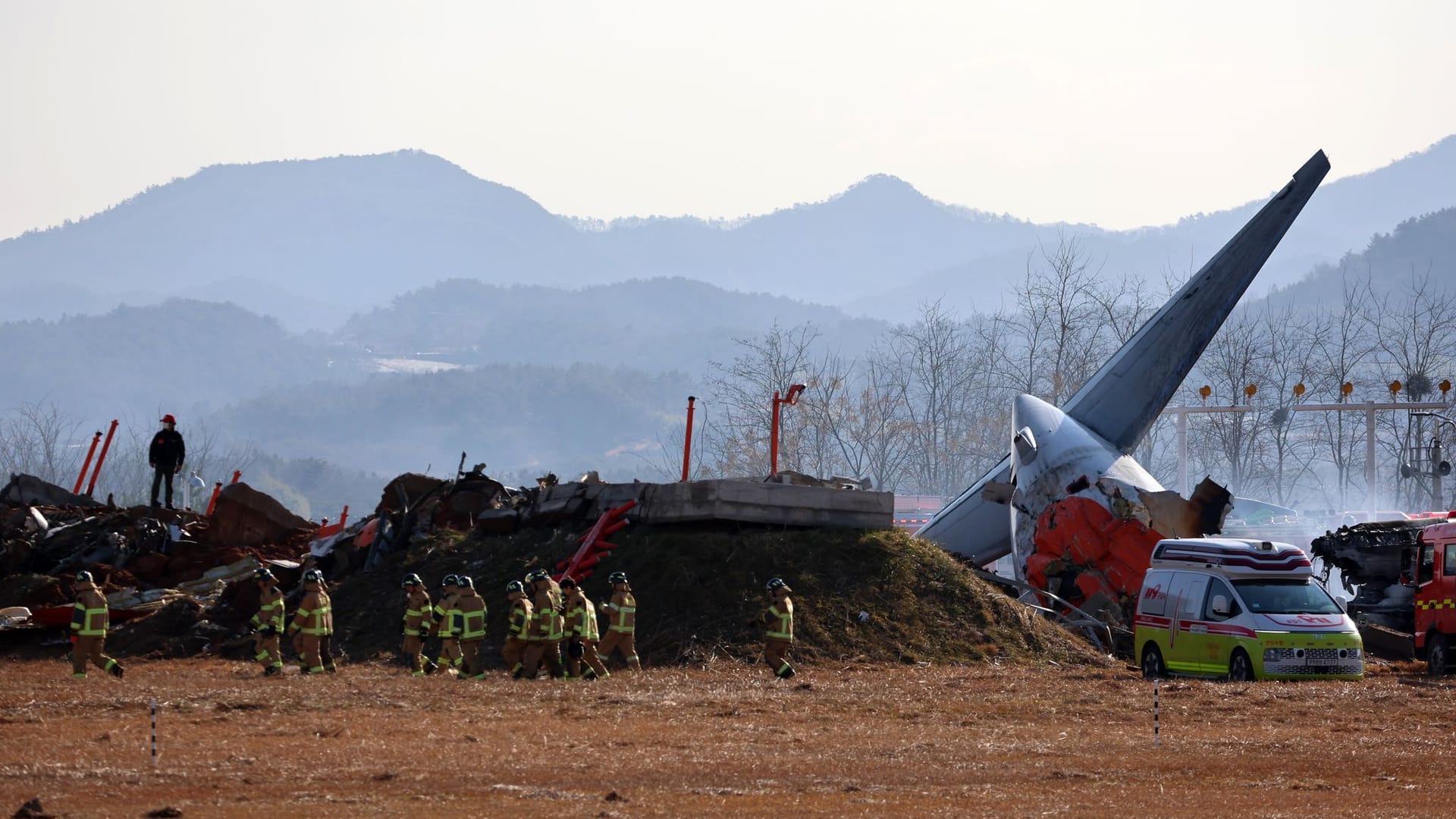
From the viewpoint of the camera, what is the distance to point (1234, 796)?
13461 millimetres

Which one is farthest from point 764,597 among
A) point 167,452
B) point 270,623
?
point 167,452

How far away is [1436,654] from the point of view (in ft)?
80.6

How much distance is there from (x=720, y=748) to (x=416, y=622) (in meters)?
8.87

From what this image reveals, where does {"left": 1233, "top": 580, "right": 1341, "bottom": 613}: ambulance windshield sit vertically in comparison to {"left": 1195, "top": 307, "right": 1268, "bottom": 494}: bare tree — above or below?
below

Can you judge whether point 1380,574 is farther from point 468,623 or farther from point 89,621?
point 89,621

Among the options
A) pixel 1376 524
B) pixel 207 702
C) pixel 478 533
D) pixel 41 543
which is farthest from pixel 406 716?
pixel 1376 524

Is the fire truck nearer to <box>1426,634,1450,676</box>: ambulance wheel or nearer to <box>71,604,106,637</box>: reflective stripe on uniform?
<box>1426,634,1450,676</box>: ambulance wheel

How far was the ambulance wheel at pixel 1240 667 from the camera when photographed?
22625mm

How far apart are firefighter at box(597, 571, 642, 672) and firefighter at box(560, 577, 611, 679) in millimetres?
383

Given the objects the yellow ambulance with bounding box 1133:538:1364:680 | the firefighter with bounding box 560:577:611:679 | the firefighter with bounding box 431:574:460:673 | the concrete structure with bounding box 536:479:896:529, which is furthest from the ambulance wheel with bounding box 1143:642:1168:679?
the firefighter with bounding box 431:574:460:673

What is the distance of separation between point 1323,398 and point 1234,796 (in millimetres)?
102780

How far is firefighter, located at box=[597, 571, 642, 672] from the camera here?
23062 mm

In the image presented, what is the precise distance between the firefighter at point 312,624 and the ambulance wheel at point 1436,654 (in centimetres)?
1623

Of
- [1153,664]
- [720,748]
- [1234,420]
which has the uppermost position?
[1234,420]
